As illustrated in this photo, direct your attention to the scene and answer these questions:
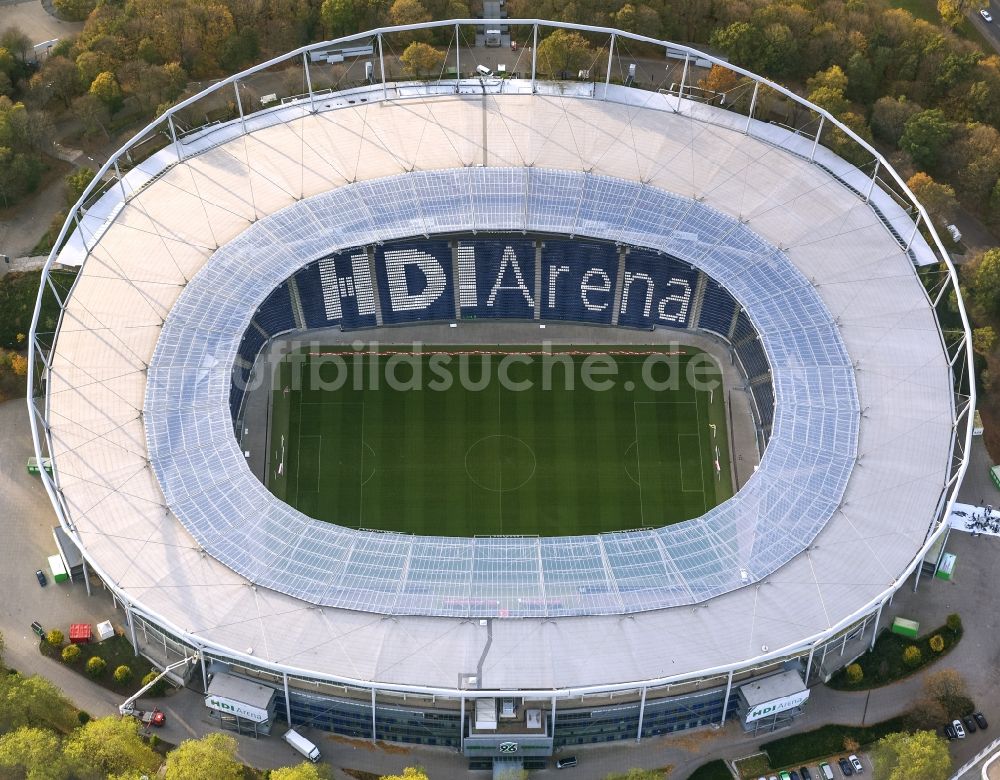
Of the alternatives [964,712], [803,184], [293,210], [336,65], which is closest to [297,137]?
[293,210]

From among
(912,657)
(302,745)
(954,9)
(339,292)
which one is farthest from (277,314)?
(954,9)

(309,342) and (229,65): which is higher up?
(229,65)

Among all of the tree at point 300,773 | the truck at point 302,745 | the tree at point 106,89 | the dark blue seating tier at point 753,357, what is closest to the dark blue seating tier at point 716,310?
the dark blue seating tier at point 753,357

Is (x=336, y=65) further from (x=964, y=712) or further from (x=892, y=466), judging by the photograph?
(x=964, y=712)

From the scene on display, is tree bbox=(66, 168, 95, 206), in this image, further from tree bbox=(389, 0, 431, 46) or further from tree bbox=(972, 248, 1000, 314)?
tree bbox=(972, 248, 1000, 314)

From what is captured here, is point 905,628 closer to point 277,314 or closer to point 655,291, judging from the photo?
point 655,291

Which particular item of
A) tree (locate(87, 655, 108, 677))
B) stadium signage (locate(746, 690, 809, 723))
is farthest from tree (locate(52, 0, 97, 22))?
stadium signage (locate(746, 690, 809, 723))
